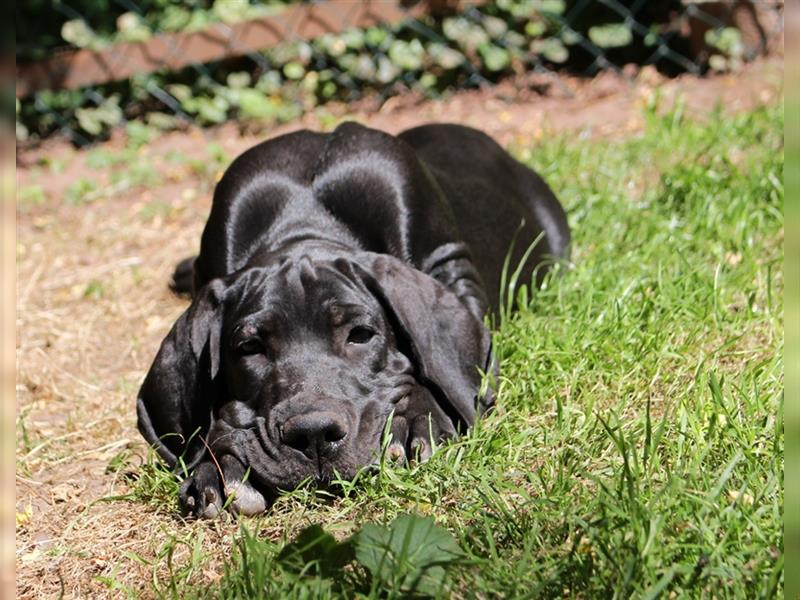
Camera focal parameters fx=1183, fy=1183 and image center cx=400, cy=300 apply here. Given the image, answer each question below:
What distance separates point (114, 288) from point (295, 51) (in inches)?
140

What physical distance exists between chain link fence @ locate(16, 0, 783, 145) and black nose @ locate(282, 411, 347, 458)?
18.6 feet

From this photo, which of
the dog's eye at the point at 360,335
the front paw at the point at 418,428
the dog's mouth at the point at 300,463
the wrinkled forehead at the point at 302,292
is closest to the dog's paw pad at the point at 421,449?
the front paw at the point at 418,428

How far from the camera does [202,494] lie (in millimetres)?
4027

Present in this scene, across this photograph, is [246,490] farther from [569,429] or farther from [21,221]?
[21,221]

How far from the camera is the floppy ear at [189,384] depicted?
4.36 m

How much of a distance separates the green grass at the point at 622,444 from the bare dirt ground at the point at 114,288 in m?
0.33

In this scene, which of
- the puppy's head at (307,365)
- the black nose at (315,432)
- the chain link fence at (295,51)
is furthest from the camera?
→ the chain link fence at (295,51)

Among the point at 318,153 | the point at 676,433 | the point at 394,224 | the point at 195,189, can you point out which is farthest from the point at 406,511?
the point at 195,189

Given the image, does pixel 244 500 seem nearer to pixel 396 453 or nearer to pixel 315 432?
pixel 315 432

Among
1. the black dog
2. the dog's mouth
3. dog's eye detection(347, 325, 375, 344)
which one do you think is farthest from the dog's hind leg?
the dog's mouth

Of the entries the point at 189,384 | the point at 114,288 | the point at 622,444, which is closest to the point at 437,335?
the point at 189,384

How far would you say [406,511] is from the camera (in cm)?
375

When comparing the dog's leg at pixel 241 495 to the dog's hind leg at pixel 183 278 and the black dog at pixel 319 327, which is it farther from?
the dog's hind leg at pixel 183 278

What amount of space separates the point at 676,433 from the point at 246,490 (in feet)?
4.72
